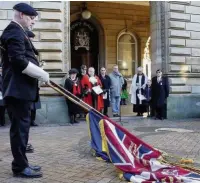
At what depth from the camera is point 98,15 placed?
18.4 meters

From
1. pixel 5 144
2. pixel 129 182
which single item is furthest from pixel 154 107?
pixel 129 182

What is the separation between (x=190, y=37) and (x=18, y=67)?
988 centimetres

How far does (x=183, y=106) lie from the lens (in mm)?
12805

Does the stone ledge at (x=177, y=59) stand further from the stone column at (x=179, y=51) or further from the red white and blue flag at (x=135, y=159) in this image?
the red white and blue flag at (x=135, y=159)

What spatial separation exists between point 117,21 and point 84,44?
217cm

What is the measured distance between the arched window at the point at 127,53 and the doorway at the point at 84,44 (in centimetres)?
132

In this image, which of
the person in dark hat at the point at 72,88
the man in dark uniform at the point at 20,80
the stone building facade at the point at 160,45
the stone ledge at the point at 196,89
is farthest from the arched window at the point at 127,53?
the man in dark uniform at the point at 20,80

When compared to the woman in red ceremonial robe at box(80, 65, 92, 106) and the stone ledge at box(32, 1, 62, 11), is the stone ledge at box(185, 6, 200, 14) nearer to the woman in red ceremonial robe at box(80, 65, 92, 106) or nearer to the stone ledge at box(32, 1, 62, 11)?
the woman in red ceremonial robe at box(80, 65, 92, 106)

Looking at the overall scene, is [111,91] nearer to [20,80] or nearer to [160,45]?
[160,45]

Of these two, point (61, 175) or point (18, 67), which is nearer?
point (18, 67)

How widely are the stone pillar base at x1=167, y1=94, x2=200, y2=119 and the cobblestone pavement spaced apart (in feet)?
8.63

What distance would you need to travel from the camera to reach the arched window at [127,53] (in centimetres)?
1936

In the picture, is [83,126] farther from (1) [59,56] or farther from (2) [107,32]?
(2) [107,32]

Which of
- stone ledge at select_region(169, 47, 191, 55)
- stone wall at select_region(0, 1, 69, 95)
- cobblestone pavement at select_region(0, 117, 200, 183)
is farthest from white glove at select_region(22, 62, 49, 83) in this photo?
stone ledge at select_region(169, 47, 191, 55)
